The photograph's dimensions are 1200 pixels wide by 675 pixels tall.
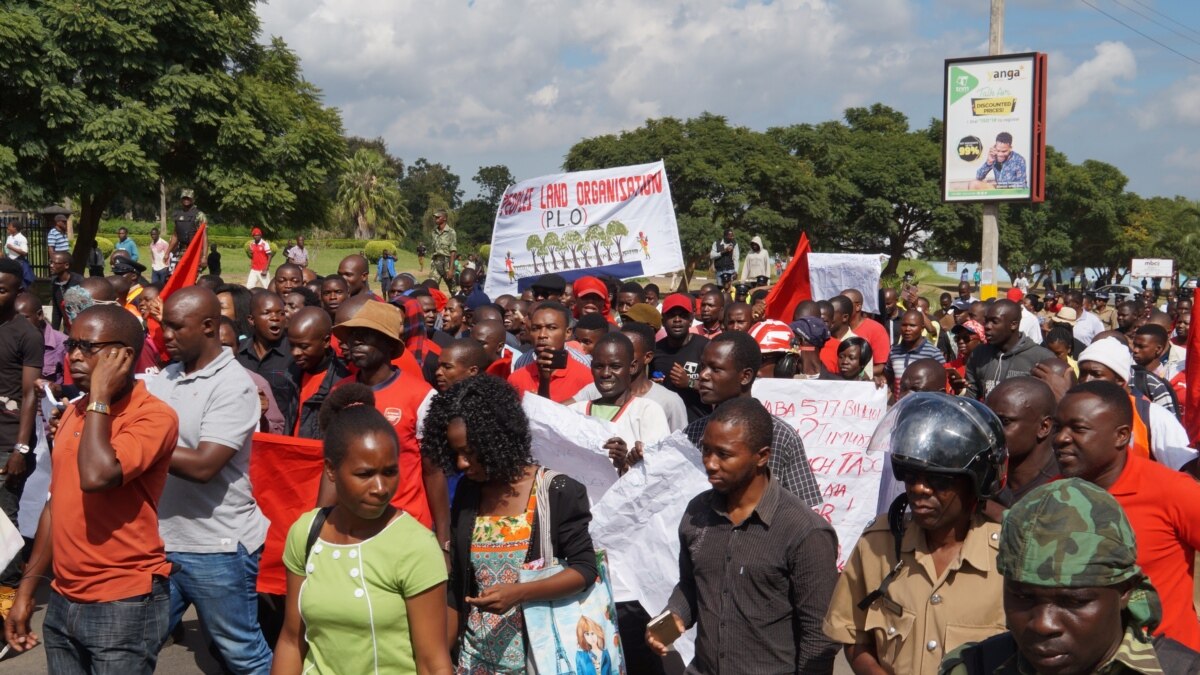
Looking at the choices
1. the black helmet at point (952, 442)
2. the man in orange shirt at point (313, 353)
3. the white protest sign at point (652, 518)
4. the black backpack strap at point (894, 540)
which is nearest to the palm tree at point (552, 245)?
the man in orange shirt at point (313, 353)

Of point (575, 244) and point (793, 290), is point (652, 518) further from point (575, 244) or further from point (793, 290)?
point (575, 244)

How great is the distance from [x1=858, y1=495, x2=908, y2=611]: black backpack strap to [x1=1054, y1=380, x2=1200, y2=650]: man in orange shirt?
88 centimetres

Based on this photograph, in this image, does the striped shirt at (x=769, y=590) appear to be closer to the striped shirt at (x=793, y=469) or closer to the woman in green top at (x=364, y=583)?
the striped shirt at (x=793, y=469)

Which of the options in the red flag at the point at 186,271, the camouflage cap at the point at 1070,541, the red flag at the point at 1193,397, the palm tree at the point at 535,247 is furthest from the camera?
the palm tree at the point at 535,247

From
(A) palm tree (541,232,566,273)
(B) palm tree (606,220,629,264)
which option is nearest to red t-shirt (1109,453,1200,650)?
(B) palm tree (606,220,629,264)

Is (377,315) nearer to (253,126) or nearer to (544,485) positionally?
(544,485)

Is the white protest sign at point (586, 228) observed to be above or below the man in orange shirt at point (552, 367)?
above

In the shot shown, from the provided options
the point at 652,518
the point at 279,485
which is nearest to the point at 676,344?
the point at 652,518

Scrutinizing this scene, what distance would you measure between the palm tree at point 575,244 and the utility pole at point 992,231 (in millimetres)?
9510

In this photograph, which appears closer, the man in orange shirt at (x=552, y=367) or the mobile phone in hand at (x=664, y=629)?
the mobile phone in hand at (x=664, y=629)

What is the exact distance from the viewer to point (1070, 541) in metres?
2.00

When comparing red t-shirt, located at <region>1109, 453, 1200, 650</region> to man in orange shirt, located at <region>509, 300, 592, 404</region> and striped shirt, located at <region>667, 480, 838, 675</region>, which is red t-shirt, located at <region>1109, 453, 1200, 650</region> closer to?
striped shirt, located at <region>667, 480, 838, 675</region>

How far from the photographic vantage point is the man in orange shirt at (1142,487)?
3623 millimetres

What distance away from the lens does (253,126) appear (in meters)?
27.4
